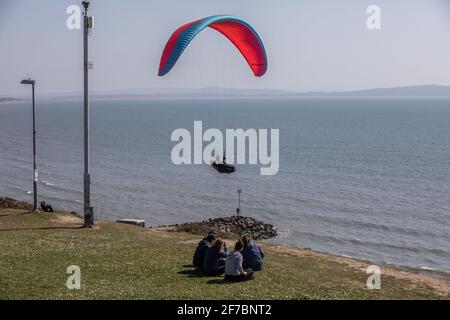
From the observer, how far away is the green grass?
14484 mm

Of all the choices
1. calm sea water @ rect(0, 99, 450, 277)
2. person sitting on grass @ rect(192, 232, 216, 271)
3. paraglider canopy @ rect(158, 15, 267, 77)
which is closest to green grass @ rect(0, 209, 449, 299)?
person sitting on grass @ rect(192, 232, 216, 271)

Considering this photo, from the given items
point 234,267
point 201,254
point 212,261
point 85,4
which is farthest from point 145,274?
point 85,4

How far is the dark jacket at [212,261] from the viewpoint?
16375mm

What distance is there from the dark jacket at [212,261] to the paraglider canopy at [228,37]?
7.98 metres

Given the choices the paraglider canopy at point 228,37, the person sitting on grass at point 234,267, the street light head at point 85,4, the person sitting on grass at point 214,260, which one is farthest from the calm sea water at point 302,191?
the street light head at point 85,4

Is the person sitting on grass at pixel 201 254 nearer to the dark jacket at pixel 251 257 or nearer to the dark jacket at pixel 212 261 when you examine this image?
the dark jacket at pixel 212 261

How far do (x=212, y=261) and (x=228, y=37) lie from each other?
12.2m

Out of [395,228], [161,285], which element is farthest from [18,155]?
[161,285]

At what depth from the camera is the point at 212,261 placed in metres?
16.4

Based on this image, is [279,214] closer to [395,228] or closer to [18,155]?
[395,228]

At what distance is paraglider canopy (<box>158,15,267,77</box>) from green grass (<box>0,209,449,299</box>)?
6.55 meters

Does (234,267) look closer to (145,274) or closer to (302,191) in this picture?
(145,274)
